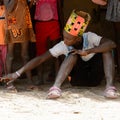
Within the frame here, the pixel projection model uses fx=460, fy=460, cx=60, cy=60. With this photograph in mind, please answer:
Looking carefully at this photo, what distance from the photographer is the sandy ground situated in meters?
4.49

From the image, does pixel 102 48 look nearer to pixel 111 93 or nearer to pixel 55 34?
pixel 111 93

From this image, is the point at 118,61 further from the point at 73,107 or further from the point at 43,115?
the point at 43,115

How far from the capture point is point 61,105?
488cm

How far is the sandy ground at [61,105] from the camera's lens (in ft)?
14.7

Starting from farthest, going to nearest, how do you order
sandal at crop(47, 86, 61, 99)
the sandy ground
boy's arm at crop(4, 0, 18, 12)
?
boy's arm at crop(4, 0, 18, 12) < sandal at crop(47, 86, 61, 99) < the sandy ground

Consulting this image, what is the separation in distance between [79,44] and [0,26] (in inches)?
38.7

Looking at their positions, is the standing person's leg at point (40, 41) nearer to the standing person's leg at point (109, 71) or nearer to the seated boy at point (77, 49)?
the seated boy at point (77, 49)

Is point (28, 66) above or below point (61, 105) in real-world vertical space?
above

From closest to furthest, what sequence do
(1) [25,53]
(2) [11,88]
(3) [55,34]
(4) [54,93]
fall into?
(4) [54,93] < (2) [11,88] < (1) [25,53] < (3) [55,34]

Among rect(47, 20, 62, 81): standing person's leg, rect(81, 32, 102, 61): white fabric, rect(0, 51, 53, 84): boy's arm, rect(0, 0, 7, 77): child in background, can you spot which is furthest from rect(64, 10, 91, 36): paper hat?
rect(0, 0, 7, 77): child in background

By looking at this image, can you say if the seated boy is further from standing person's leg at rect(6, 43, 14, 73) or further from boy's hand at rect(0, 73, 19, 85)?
standing person's leg at rect(6, 43, 14, 73)

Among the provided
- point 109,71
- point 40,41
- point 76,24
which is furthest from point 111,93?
point 40,41

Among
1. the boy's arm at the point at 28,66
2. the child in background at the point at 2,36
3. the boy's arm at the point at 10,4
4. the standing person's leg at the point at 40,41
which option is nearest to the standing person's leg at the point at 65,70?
the boy's arm at the point at 28,66

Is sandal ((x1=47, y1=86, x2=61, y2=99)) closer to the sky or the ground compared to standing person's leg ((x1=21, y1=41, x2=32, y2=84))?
closer to the ground
